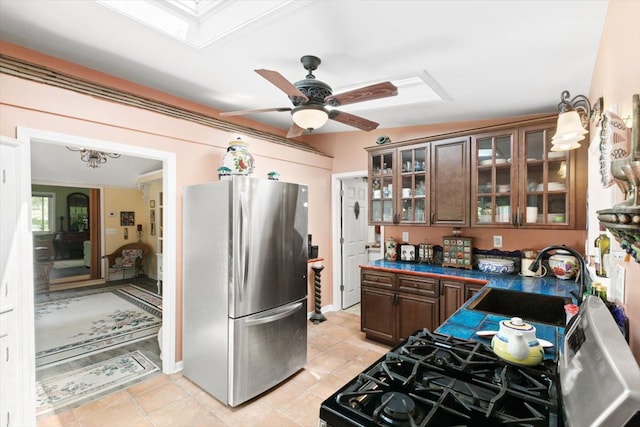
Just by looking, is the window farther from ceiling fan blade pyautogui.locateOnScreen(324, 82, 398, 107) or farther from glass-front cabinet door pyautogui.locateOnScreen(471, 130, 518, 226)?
glass-front cabinet door pyautogui.locateOnScreen(471, 130, 518, 226)

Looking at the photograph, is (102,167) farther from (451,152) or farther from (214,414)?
(451,152)

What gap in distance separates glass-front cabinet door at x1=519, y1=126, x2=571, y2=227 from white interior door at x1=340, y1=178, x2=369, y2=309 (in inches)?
84.2

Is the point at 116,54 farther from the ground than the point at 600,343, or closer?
farther from the ground

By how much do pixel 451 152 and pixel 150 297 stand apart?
536 cm

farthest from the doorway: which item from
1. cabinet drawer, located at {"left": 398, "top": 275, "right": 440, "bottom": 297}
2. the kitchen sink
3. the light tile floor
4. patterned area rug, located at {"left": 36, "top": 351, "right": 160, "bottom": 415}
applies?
patterned area rug, located at {"left": 36, "top": 351, "right": 160, "bottom": 415}

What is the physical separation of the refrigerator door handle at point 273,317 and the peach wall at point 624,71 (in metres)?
2.20

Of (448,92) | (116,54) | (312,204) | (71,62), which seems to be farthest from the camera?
(312,204)

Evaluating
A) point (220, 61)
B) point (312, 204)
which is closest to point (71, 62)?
point (220, 61)

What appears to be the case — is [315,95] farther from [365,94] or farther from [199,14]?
[199,14]

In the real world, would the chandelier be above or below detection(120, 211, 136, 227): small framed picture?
above

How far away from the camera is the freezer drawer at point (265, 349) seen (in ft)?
7.82

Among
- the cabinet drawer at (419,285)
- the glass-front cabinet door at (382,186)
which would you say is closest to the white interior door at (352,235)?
the glass-front cabinet door at (382,186)

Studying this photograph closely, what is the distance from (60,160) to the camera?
486cm

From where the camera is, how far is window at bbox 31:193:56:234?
8.09m
